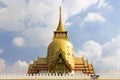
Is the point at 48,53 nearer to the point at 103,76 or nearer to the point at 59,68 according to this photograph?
the point at 59,68

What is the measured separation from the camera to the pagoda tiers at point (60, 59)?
68.0 meters

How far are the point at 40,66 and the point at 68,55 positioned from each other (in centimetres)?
544

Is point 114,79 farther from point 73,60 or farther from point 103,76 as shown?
point 73,60

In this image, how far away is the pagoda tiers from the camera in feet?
223

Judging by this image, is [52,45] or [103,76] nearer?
[103,76]

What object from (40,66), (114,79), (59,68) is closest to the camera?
(114,79)

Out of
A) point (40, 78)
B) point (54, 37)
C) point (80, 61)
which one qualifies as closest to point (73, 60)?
point (80, 61)

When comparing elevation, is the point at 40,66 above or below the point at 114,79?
above

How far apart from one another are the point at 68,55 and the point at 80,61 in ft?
8.58

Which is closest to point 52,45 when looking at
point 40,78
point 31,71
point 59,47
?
point 59,47

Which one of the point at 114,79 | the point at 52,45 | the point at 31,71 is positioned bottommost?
the point at 114,79

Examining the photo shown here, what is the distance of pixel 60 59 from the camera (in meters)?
68.2

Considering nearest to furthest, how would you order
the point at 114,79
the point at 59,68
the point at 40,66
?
the point at 114,79 < the point at 59,68 < the point at 40,66

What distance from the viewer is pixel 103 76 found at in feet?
182
